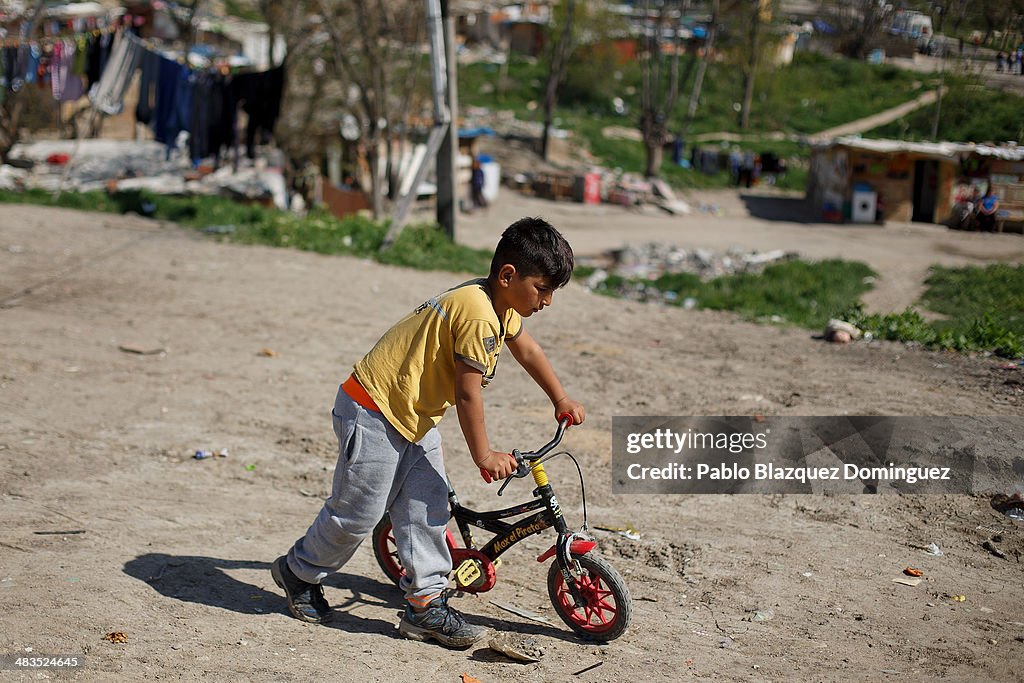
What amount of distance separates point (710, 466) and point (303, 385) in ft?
10.1

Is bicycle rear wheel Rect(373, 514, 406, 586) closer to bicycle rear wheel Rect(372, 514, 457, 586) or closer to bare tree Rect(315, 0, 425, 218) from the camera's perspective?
bicycle rear wheel Rect(372, 514, 457, 586)

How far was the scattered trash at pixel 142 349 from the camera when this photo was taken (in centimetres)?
725

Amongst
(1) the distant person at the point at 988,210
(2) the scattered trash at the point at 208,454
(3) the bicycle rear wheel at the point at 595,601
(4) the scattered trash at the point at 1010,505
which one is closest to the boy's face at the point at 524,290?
(3) the bicycle rear wheel at the point at 595,601

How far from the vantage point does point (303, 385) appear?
6.74 m

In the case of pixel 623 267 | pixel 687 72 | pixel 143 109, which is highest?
pixel 687 72

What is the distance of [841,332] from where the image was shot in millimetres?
8359

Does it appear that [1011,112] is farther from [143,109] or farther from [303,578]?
[143,109]

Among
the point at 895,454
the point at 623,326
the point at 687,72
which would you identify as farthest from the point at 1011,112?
the point at 687,72

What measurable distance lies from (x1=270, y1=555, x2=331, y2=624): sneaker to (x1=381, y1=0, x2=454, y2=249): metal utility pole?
842 cm

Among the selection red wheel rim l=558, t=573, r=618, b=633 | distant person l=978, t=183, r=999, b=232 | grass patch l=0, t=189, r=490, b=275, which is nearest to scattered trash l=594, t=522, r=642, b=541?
red wheel rim l=558, t=573, r=618, b=633

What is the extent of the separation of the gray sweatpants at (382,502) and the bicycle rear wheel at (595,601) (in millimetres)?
456

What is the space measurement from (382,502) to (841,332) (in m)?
6.12

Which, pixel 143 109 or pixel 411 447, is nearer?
pixel 411 447

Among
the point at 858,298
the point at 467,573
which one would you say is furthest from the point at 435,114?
the point at 467,573
